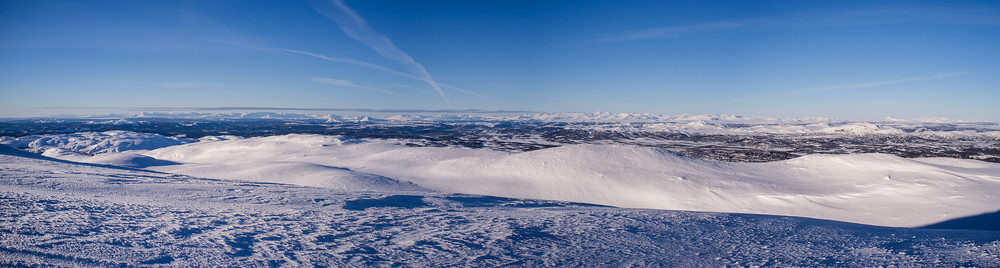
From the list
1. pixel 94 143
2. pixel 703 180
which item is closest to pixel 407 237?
pixel 703 180

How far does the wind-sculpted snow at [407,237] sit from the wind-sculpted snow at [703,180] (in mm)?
4215

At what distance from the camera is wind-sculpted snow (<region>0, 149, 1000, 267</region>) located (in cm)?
341

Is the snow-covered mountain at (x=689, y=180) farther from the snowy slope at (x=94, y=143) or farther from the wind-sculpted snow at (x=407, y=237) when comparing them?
the snowy slope at (x=94, y=143)

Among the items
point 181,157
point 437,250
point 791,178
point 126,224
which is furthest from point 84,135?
point 791,178

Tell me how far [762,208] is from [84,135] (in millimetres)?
55847

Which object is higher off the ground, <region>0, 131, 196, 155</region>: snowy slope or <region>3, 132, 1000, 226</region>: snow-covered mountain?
<region>3, 132, 1000, 226</region>: snow-covered mountain

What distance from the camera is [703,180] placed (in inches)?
447

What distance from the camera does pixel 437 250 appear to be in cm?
370

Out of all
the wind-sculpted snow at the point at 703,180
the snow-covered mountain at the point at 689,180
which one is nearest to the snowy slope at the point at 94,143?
the snow-covered mountain at the point at 689,180

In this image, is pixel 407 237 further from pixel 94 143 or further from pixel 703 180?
pixel 94 143

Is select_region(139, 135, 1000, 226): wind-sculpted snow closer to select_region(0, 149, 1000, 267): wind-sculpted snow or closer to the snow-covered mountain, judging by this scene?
the snow-covered mountain

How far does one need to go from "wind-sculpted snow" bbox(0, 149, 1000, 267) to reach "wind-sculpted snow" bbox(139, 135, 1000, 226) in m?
4.21

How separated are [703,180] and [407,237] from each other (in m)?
9.82

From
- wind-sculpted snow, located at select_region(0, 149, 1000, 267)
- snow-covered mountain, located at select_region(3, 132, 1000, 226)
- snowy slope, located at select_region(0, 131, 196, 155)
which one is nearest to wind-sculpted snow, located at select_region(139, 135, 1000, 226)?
snow-covered mountain, located at select_region(3, 132, 1000, 226)
